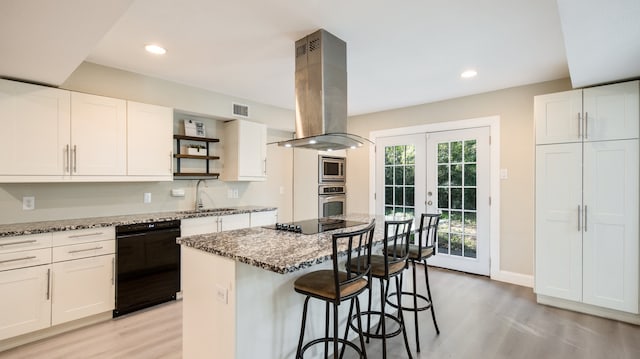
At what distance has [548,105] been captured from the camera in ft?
10.4

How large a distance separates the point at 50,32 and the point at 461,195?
4.55 metres

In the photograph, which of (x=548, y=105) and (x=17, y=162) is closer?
(x=17, y=162)

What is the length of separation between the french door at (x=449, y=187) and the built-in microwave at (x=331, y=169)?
858 mm

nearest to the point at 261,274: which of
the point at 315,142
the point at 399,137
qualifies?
the point at 315,142

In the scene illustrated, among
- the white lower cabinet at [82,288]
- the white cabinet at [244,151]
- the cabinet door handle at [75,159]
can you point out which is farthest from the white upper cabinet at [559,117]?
the cabinet door handle at [75,159]

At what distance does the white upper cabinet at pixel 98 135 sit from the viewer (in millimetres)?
2850

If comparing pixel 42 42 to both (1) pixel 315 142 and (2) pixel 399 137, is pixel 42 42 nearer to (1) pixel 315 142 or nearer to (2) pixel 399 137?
(1) pixel 315 142

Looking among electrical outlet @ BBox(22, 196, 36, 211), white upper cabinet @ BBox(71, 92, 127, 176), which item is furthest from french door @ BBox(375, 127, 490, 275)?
electrical outlet @ BBox(22, 196, 36, 211)

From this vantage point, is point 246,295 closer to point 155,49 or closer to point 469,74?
point 155,49

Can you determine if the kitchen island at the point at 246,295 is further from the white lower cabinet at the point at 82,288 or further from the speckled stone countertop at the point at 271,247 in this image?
the white lower cabinet at the point at 82,288

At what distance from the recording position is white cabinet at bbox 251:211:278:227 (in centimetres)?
408

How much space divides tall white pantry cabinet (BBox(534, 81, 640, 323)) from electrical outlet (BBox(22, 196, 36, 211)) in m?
5.00

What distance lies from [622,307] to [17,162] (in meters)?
5.48

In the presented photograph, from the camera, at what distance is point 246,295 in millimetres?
1739
